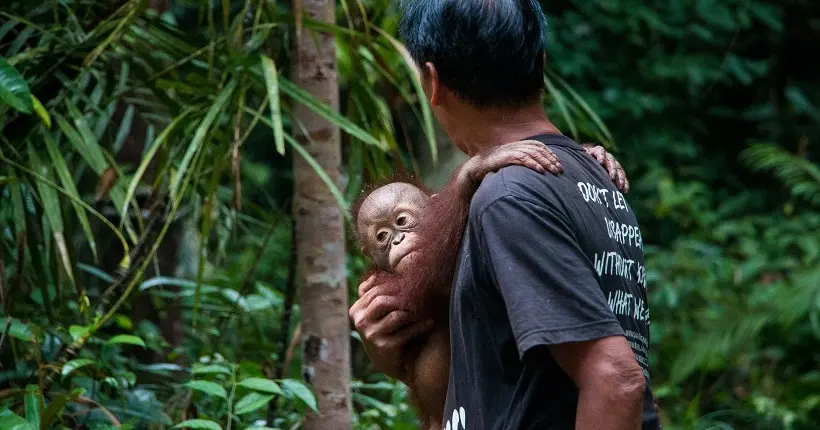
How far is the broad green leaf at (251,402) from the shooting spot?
2.46 metres

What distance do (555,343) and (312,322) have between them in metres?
1.41

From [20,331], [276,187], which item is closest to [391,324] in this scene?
[20,331]

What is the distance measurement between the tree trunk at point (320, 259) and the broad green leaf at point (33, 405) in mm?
684

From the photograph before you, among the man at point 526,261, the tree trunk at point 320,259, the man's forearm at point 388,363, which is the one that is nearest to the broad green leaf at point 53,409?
the tree trunk at point 320,259

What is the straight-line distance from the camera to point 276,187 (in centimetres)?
678

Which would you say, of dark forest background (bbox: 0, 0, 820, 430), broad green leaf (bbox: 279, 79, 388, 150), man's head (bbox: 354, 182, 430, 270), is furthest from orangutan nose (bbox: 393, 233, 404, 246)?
broad green leaf (bbox: 279, 79, 388, 150)

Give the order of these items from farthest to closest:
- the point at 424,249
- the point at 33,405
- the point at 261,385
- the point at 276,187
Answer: the point at 276,187 → the point at 261,385 → the point at 33,405 → the point at 424,249

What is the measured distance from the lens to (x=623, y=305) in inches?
65.3

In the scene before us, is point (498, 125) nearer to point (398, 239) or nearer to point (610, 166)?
point (610, 166)

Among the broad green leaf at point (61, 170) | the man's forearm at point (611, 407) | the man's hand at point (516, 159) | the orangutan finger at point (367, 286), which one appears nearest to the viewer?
the man's forearm at point (611, 407)

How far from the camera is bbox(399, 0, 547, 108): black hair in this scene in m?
1.60

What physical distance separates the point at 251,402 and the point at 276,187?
4357 mm

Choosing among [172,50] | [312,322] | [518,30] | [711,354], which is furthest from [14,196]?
[711,354]

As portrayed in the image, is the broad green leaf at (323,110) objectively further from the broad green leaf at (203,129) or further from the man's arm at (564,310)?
the man's arm at (564,310)
